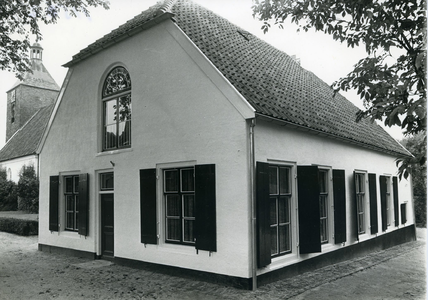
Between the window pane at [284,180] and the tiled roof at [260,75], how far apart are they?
1.16 metres

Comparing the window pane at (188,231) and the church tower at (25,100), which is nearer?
the window pane at (188,231)

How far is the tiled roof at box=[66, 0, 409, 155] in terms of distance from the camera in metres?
8.12

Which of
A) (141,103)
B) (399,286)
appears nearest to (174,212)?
(141,103)

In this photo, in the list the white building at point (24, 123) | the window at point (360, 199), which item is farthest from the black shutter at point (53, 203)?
the window at point (360, 199)

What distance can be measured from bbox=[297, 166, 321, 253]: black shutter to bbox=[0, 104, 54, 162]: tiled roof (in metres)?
19.3

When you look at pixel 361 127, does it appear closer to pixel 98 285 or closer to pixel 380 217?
pixel 380 217

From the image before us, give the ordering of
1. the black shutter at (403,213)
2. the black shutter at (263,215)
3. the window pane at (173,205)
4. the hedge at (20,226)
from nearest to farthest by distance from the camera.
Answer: the black shutter at (263,215), the window pane at (173,205), the black shutter at (403,213), the hedge at (20,226)

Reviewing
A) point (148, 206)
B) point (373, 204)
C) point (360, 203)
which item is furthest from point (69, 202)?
point (373, 204)

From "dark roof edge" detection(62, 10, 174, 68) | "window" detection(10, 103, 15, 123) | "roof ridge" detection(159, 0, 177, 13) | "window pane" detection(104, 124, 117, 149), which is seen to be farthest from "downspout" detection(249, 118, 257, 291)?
"window" detection(10, 103, 15, 123)

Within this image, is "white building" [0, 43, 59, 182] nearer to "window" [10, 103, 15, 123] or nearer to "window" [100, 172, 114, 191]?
"window" [10, 103, 15, 123]

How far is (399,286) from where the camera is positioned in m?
7.62

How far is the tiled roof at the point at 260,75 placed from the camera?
8125 mm

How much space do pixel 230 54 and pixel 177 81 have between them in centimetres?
179

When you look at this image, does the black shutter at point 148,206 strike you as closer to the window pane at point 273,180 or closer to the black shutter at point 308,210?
the window pane at point 273,180
